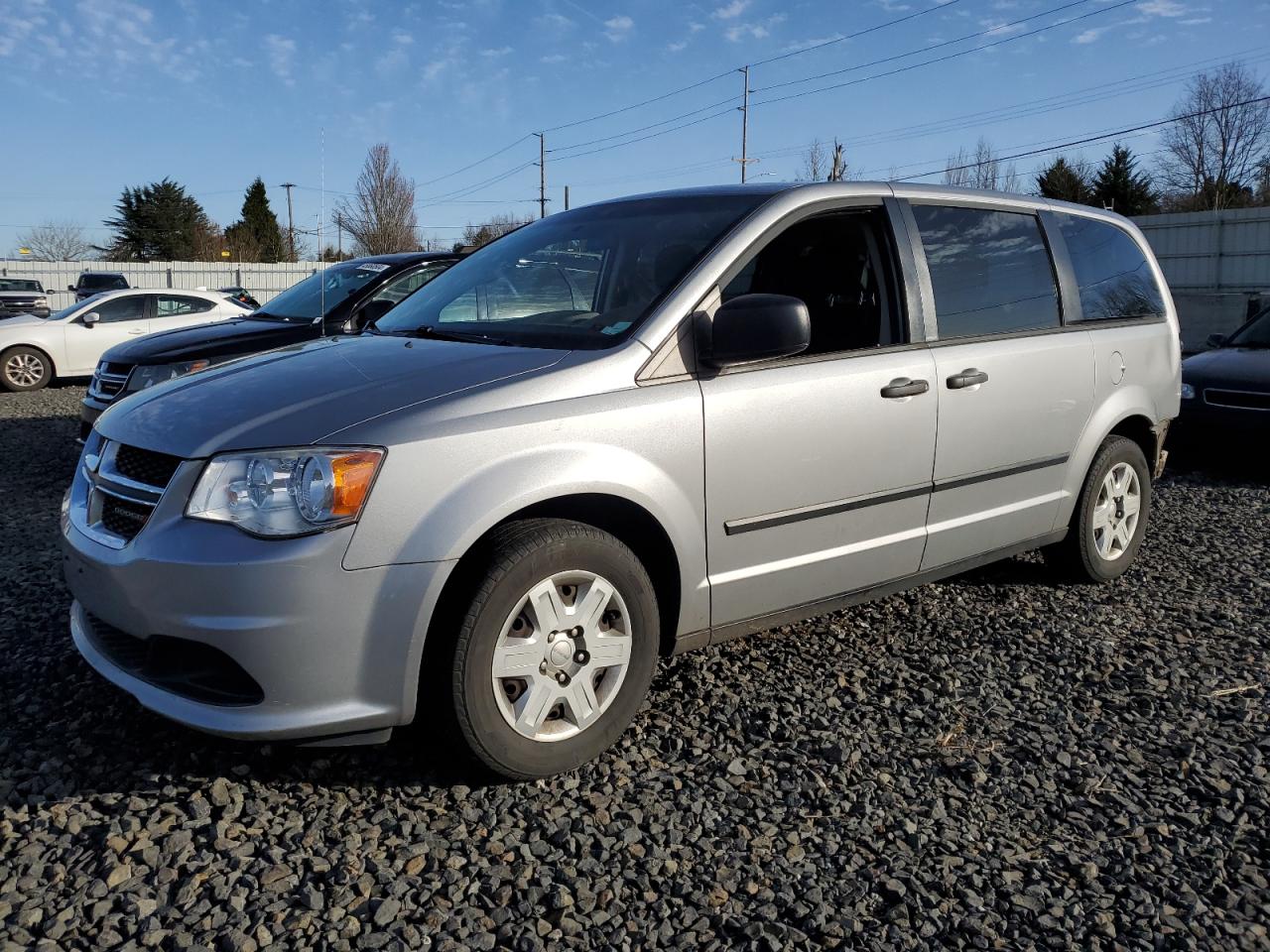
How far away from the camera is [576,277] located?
12.5 feet

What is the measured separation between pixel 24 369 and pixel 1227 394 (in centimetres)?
1501

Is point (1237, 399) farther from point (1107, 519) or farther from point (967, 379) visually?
point (967, 379)

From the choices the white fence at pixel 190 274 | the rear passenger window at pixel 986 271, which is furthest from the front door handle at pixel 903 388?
the white fence at pixel 190 274

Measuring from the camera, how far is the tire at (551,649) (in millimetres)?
2797

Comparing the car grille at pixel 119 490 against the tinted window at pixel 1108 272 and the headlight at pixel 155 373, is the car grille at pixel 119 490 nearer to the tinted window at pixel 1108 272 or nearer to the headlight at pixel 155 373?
the tinted window at pixel 1108 272

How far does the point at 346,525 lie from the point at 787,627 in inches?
91.1

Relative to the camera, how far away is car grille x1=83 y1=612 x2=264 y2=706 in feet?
8.82

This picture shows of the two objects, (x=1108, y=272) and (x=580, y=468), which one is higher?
(x=1108, y=272)

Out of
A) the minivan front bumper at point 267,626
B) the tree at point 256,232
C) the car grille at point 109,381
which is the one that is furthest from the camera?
the tree at point 256,232

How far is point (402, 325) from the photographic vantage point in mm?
3963

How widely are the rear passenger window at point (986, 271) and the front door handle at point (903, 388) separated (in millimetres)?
318

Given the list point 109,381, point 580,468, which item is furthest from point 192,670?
point 109,381

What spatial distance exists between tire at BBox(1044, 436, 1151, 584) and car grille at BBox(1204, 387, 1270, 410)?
3500 millimetres

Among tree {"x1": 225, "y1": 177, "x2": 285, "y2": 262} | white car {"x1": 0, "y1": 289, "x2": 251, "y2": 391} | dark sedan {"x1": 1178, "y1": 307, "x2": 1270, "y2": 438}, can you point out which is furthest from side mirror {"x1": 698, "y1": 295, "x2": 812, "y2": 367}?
tree {"x1": 225, "y1": 177, "x2": 285, "y2": 262}
